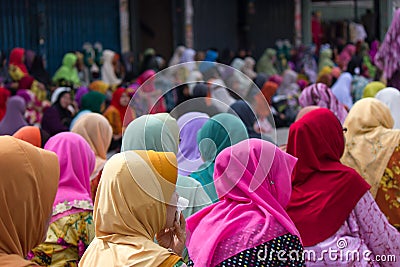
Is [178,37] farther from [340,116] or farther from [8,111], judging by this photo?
[340,116]

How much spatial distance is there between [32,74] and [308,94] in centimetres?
706

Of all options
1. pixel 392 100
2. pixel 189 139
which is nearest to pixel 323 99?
pixel 392 100

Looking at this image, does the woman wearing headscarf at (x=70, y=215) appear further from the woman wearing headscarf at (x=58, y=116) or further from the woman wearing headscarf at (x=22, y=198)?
the woman wearing headscarf at (x=58, y=116)

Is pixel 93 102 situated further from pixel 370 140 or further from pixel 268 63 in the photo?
pixel 268 63

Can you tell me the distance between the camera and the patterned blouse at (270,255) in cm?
286

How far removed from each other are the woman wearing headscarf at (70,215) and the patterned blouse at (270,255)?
3.27 feet

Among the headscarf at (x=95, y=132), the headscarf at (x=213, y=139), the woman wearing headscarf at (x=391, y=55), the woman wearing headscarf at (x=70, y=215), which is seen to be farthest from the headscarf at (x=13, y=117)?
the headscarf at (x=213, y=139)

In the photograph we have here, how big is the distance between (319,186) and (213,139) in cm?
60

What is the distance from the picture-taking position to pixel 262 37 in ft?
61.3

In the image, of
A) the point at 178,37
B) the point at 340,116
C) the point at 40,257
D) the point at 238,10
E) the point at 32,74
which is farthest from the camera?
the point at 238,10

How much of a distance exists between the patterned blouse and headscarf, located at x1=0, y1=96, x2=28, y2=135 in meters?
5.63

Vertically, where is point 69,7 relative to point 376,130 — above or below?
above

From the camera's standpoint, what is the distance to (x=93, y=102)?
9305 mm

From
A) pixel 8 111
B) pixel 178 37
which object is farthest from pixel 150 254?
pixel 178 37
